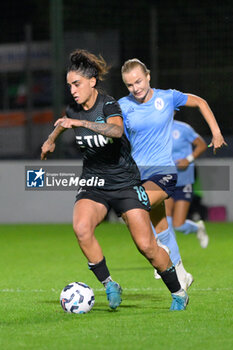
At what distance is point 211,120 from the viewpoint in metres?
7.76

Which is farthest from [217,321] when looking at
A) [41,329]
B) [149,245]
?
[41,329]

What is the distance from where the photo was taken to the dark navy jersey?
718 centimetres

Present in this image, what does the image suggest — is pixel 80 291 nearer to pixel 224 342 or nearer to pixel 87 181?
pixel 87 181

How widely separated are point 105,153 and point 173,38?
394 inches

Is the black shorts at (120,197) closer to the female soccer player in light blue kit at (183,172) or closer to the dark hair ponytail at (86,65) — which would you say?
the dark hair ponytail at (86,65)

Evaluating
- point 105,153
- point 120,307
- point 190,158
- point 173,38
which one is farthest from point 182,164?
point 173,38

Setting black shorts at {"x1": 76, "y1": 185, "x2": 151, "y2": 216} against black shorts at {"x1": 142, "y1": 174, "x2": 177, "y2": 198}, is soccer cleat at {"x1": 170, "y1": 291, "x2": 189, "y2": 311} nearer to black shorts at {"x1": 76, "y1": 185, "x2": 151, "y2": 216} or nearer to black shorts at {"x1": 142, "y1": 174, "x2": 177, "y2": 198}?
black shorts at {"x1": 76, "y1": 185, "x2": 151, "y2": 216}

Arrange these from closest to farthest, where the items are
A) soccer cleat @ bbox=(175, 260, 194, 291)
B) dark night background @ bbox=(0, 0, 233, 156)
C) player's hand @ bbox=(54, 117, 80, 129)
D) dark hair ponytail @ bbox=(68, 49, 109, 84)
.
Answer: player's hand @ bbox=(54, 117, 80, 129) < dark hair ponytail @ bbox=(68, 49, 109, 84) < soccer cleat @ bbox=(175, 260, 194, 291) < dark night background @ bbox=(0, 0, 233, 156)

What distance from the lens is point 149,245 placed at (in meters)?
7.03

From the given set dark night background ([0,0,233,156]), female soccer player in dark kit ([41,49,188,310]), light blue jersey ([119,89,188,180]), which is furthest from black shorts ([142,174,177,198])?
dark night background ([0,0,233,156])

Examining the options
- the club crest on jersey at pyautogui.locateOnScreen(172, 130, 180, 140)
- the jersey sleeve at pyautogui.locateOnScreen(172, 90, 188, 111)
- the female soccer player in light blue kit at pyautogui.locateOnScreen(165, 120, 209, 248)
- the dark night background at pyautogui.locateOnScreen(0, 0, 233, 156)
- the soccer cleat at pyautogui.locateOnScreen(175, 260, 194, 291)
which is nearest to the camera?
the jersey sleeve at pyautogui.locateOnScreen(172, 90, 188, 111)

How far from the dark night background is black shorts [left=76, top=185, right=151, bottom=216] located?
28.6ft

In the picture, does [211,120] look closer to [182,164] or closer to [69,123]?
[69,123]

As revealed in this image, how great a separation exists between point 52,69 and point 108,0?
1775 millimetres
